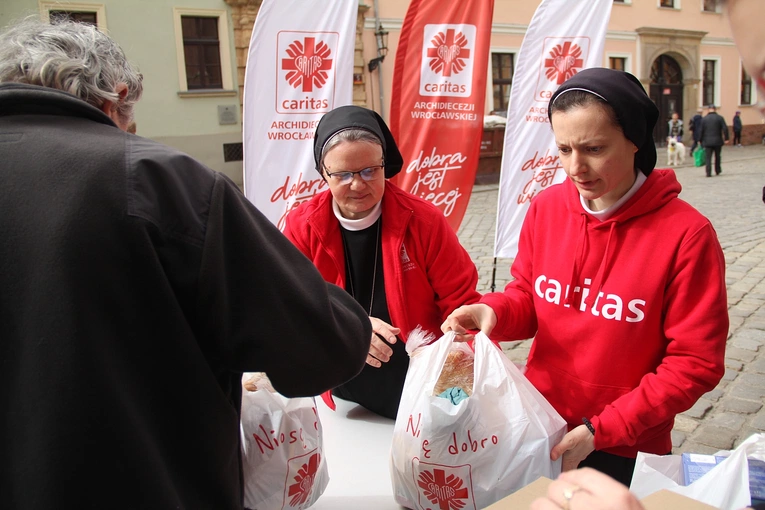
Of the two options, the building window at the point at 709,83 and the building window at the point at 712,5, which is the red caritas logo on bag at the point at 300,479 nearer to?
the building window at the point at 712,5

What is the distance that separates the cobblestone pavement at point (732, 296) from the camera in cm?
323

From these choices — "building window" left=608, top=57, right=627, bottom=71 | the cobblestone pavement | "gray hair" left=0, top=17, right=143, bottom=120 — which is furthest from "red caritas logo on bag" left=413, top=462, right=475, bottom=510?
"building window" left=608, top=57, right=627, bottom=71

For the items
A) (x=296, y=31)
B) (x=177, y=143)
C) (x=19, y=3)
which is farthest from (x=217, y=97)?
(x=296, y=31)

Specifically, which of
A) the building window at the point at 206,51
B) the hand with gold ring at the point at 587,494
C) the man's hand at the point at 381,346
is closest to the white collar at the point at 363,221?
the man's hand at the point at 381,346

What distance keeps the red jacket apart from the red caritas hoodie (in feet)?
1.26

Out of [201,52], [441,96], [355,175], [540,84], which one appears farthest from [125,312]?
[201,52]

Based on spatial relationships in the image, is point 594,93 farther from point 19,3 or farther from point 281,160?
point 19,3

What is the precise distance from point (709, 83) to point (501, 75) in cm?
1156

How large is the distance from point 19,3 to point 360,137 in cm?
1514

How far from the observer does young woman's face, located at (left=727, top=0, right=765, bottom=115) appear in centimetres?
75

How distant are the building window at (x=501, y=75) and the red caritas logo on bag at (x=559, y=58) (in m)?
16.9

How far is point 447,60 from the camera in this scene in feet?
12.3

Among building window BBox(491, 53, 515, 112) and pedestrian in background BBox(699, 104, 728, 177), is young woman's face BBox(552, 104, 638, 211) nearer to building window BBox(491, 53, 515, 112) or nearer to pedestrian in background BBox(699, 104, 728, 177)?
pedestrian in background BBox(699, 104, 728, 177)

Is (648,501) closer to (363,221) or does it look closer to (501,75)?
(363,221)
